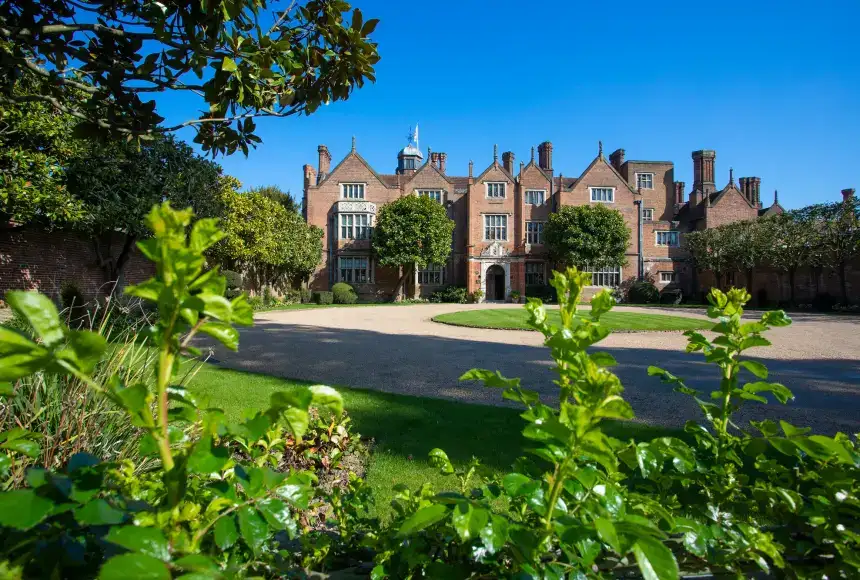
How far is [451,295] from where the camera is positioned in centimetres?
3425

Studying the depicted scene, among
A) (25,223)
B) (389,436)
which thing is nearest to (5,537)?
(389,436)

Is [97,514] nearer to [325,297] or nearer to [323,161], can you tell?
[325,297]

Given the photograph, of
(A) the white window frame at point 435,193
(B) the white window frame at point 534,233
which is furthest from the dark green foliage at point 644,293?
(A) the white window frame at point 435,193

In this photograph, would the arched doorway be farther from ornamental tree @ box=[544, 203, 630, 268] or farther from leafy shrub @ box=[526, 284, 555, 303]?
ornamental tree @ box=[544, 203, 630, 268]

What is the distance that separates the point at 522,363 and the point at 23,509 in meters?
8.00

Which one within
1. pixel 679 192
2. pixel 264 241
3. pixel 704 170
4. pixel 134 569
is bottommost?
pixel 134 569

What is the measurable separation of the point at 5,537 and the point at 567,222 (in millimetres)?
33742

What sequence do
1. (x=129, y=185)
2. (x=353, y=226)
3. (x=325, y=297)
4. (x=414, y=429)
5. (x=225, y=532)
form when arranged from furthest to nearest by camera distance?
(x=353, y=226) < (x=325, y=297) < (x=129, y=185) < (x=414, y=429) < (x=225, y=532)

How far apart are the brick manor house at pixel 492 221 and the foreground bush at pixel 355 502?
33605 mm

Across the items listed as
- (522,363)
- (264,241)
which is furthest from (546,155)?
(522,363)


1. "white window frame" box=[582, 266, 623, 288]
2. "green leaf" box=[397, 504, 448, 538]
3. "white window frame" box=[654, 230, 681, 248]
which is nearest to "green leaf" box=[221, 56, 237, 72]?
"green leaf" box=[397, 504, 448, 538]

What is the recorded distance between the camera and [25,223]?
1359 cm

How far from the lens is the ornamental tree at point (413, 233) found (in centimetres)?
3222

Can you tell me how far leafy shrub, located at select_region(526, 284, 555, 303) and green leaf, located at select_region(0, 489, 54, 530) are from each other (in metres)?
31.4
